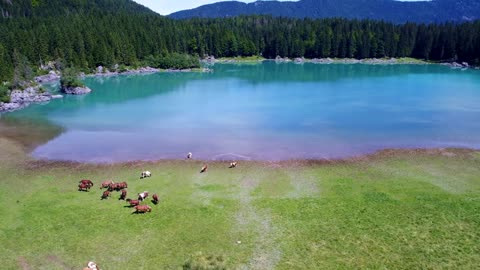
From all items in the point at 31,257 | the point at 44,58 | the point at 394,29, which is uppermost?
the point at 394,29

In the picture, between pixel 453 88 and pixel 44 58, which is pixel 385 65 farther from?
pixel 44 58

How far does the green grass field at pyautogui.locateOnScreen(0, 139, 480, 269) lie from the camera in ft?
72.6

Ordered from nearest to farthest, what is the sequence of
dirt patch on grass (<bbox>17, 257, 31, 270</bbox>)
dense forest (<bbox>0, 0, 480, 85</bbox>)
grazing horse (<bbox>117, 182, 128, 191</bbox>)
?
dirt patch on grass (<bbox>17, 257, 31, 270</bbox>)
grazing horse (<bbox>117, 182, 128, 191</bbox>)
dense forest (<bbox>0, 0, 480, 85</bbox>)

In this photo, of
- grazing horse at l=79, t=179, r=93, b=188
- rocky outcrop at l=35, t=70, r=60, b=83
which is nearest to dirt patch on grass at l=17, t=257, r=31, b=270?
grazing horse at l=79, t=179, r=93, b=188

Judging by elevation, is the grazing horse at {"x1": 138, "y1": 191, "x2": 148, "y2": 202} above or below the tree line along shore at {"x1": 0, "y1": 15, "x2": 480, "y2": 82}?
below

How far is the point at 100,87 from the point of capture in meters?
95.6

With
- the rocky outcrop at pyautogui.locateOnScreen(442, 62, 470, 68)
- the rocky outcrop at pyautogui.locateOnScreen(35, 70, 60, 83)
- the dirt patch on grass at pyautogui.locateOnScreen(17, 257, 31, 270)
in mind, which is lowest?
the dirt patch on grass at pyautogui.locateOnScreen(17, 257, 31, 270)

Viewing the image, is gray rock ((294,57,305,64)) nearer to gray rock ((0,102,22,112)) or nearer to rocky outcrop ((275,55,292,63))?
rocky outcrop ((275,55,292,63))

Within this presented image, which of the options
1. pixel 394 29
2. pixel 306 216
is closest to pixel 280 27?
pixel 394 29

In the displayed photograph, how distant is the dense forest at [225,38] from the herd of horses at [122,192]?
87.1 m

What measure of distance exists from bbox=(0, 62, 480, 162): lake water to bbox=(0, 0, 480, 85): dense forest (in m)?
15.9

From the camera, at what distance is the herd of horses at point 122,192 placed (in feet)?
90.6

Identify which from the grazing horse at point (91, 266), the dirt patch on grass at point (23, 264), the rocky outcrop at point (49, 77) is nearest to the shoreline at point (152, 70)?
the rocky outcrop at point (49, 77)

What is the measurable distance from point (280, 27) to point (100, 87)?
105 metres
